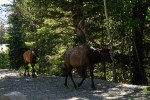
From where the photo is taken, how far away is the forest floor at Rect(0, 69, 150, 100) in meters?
13.7

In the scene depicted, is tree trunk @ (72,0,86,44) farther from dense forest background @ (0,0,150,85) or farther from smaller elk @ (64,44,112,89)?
smaller elk @ (64,44,112,89)

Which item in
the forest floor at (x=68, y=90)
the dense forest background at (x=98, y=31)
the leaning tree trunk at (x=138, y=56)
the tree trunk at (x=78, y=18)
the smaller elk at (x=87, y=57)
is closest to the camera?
the forest floor at (x=68, y=90)

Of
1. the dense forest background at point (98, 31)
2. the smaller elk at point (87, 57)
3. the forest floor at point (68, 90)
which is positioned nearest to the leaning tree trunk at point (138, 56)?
the dense forest background at point (98, 31)

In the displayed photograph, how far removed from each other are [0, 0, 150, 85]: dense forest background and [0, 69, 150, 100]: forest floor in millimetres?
2822

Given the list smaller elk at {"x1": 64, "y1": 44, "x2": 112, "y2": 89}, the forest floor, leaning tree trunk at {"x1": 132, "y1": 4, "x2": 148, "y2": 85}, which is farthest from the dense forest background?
the forest floor

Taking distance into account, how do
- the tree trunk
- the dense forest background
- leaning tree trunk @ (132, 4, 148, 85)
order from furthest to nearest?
leaning tree trunk @ (132, 4, 148, 85)
the tree trunk
the dense forest background

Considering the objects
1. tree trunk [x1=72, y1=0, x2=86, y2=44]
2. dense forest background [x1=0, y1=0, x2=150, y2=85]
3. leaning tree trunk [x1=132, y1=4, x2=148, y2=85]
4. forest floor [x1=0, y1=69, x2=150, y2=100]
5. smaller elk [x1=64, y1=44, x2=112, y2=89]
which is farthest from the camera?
leaning tree trunk [x1=132, y1=4, x2=148, y2=85]

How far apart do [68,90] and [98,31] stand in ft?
25.7

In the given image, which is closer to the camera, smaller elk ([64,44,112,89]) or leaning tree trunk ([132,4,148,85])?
smaller elk ([64,44,112,89])

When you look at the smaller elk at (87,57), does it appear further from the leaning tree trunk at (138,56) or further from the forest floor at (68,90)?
the leaning tree trunk at (138,56)

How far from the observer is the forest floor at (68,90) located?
13688 mm

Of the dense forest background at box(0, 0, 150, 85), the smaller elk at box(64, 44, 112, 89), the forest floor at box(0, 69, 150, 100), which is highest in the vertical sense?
the dense forest background at box(0, 0, 150, 85)

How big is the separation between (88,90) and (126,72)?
1183 centimetres

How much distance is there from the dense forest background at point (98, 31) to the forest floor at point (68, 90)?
2.82 metres
